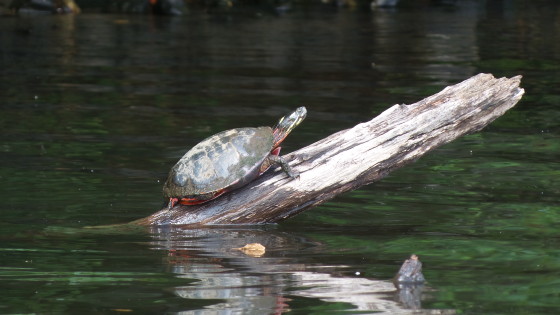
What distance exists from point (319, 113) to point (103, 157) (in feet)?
10.2

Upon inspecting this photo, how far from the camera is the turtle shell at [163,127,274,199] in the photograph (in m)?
6.05

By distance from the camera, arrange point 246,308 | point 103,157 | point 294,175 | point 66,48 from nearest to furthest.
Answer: point 246,308, point 294,175, point 103,157, point 66,48

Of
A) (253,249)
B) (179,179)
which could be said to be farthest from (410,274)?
(179,179)

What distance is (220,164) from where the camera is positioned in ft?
20.1

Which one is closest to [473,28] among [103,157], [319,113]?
[319,113]

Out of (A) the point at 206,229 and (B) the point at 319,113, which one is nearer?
(A) the point at 206,229

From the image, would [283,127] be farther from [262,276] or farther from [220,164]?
[262,276]

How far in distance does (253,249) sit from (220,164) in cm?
65

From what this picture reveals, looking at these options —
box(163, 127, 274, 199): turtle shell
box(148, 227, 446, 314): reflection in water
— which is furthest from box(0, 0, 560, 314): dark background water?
box(163, 127, 274, 199): turtle shell

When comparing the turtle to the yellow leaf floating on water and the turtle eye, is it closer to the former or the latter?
the turtle eye

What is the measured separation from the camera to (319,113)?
36.9 feet

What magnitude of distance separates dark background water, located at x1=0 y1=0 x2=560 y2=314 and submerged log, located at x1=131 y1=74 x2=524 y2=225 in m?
0.16

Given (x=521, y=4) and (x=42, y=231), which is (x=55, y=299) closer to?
(x=42, y=231)

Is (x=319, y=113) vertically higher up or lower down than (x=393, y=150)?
lower down
